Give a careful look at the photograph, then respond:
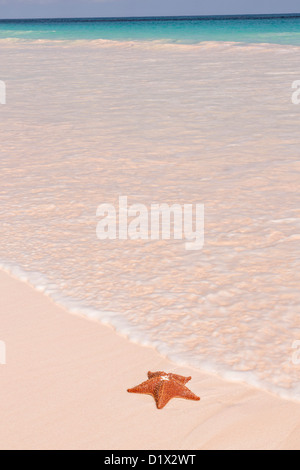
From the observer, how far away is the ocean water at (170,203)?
3031 mm

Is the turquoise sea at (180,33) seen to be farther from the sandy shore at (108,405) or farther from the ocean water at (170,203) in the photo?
the sandy shore at (108,405)

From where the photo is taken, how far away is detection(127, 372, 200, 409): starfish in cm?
240

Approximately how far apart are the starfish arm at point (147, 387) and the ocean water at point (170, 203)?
1.08ft

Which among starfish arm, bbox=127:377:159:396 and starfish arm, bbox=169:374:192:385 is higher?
starfish arm, bbox=169:374:192:385

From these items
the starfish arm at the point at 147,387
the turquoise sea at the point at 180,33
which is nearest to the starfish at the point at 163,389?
the starfish arm at the point at 147,387

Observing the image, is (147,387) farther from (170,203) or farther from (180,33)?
(180,33)

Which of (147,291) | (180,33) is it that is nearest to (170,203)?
(147,291)

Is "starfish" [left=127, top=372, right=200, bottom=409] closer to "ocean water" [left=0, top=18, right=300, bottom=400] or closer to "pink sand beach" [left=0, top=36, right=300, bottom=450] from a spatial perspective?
"pink sand beach" [left=0, top=36, right=300, bottom=450]

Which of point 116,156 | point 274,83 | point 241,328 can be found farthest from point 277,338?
point 274,83

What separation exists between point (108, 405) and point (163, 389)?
0.83ft

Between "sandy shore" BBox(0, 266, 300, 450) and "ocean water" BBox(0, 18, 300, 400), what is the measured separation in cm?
15

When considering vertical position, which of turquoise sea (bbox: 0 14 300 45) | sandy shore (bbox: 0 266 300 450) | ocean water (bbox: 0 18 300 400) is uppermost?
turquoise sea (bbox: 0 14 300 45)

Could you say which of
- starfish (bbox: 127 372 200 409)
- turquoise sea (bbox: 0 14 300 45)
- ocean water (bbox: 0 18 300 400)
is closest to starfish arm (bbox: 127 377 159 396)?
starfish (bbox: 127 372 200 409)

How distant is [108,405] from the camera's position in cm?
244
